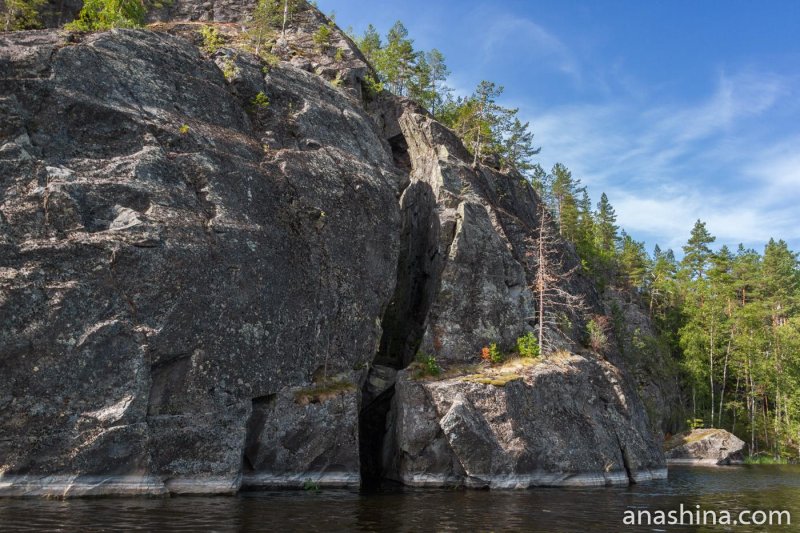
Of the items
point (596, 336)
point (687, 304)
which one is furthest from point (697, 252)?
point (596, 336)

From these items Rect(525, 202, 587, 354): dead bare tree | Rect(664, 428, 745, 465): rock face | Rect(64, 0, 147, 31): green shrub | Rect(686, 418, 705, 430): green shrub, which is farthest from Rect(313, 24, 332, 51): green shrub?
Rect(686, 418, 705, 430): green shrub

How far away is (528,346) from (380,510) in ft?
65.2

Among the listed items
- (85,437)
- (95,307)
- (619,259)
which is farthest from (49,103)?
(619,259)

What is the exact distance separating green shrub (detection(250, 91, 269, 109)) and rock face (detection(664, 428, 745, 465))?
54027mm

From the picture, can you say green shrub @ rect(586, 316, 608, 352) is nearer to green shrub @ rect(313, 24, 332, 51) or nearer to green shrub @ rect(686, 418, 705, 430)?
green shrub @ rect(686, 418, 705, 430)

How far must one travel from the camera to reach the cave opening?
33656 millimetres

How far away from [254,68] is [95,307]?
843 inches

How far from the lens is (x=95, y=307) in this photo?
22.8m

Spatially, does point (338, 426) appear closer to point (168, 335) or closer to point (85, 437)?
point (168, 335)

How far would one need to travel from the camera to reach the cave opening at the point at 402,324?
33656mm

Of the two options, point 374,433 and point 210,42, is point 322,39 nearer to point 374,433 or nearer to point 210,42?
point 210,42

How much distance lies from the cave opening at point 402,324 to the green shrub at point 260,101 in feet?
44.9

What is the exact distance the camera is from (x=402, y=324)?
134ft

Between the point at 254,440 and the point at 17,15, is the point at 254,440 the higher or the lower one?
the lower one
